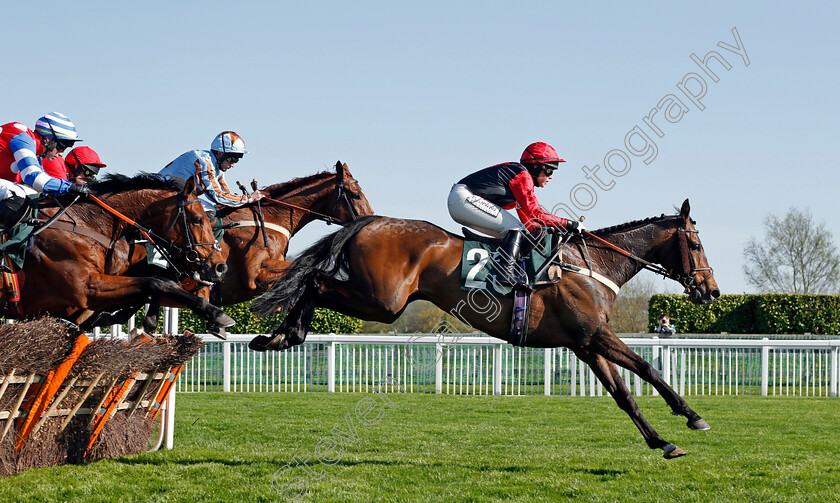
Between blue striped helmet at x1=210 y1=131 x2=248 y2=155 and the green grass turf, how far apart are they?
239cm

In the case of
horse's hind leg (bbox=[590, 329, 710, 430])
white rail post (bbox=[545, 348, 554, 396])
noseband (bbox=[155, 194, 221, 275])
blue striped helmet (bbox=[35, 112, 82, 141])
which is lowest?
white rail post (bbox=[545, 348, 554, 396])

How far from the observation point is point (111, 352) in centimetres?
519

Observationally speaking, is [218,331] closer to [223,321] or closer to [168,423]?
[223,321]

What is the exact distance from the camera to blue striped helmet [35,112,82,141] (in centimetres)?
548

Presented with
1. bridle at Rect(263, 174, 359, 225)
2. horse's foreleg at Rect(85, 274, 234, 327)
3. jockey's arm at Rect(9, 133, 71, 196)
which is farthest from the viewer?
Answer: bridle at Rect(263, 174, 359, 225)

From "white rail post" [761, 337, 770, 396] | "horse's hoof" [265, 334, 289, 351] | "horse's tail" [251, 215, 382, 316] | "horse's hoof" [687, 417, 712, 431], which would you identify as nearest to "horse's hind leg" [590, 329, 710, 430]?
"horse's hoof" [687, 417, 712, 431]

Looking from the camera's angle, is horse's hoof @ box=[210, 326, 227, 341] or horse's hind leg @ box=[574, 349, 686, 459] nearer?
horse's hoof @ box=[210, 326, 227, 341]

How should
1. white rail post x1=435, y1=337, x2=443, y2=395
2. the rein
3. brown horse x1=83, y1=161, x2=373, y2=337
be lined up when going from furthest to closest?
1. white rail post x1=435, y1=337, x2=443, y2=395
2. the rein
3. brown horse x1=83, y1=161, x2=373, y2=337

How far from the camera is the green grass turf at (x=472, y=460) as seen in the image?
4.74 metres

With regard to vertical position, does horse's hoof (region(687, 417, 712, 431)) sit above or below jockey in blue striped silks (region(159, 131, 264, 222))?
below

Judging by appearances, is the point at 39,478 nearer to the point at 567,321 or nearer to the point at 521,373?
the point at 567,321

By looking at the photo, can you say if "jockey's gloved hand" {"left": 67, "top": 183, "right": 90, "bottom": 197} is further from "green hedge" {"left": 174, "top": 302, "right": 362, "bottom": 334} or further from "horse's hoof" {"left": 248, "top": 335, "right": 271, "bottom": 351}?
"green hedge" {"left": 174, "top": 302, "right": 362, "bottom": 334}

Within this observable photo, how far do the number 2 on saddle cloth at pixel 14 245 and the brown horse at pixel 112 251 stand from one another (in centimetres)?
6

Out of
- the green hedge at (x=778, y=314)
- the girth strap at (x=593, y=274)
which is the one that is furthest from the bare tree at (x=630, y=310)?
the girth strap at (x=593, y=274)
